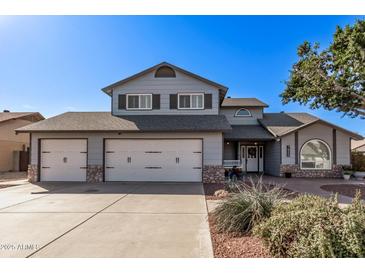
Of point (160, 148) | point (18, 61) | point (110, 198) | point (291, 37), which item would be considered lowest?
point (110, 198)

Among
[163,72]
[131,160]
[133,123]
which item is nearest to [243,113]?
[163,72]

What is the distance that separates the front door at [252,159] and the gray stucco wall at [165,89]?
19.6 ft

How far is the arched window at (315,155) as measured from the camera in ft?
47.3

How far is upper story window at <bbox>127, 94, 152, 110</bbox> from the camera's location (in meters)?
13.5

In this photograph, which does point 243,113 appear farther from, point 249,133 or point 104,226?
point 104,226

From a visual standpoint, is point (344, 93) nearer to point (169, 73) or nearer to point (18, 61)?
point (169, 73)

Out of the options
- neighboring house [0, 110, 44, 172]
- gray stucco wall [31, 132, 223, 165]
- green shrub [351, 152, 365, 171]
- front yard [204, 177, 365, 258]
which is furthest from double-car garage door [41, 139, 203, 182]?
green shrub [351, 152, 365, 171]

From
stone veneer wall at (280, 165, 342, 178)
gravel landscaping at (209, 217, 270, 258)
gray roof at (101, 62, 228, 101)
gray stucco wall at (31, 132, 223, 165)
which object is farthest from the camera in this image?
stone veneer wall at (280, 165, 342, 178)

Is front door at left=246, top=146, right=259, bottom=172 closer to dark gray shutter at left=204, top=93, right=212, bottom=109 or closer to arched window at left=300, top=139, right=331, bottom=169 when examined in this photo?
arched window at left=300, top=139, right=331, bottom=169

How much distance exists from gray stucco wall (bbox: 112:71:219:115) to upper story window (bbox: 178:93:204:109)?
9.4 inches
